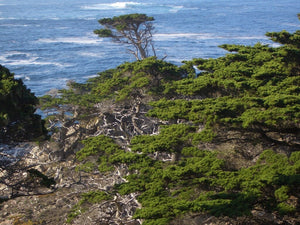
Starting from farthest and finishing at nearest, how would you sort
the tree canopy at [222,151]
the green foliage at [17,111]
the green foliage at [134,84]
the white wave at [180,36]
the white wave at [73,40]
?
the white wave at [180,36] → the white wave at [73,40] → the green foliage at [134,84] → the green foliage at [17,111] → the tree canopy at [222,151]

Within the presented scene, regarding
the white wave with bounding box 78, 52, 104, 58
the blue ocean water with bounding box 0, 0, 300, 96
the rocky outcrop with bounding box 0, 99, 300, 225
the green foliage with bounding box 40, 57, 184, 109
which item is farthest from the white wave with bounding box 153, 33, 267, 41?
the rocky outcrop with bounding box 0, 99, 300, 225

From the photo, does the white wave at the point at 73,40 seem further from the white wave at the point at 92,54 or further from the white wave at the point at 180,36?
the white wave at the point at 180,36

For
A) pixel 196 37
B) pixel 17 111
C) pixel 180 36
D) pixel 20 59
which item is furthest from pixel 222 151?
pixel 180 36

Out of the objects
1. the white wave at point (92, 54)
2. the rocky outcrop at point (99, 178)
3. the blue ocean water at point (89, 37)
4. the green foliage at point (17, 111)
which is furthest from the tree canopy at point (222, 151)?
the white wave at point (92, 54)

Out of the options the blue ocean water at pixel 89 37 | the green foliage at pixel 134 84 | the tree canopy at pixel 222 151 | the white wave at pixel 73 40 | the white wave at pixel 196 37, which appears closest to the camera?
the tree canopy at pixel 222 151

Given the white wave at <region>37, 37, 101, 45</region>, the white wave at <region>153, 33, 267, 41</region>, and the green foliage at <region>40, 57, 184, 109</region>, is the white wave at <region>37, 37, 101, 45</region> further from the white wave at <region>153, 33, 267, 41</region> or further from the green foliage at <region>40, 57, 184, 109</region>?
the green foliage at <region>40, 57, 184, 109</region>

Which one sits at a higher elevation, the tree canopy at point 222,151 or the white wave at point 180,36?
the tree canopy at point 222,151

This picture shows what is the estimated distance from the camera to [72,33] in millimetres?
54094

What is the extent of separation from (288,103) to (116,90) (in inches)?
286

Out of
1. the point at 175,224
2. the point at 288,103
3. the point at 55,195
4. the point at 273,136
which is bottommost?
the point at 55,195

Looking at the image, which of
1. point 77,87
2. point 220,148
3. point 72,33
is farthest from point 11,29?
point 220,148

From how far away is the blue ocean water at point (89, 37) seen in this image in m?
34.5

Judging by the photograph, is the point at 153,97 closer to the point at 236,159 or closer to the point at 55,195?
the point at 55,195

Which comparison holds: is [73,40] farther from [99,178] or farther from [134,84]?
[99,178]
